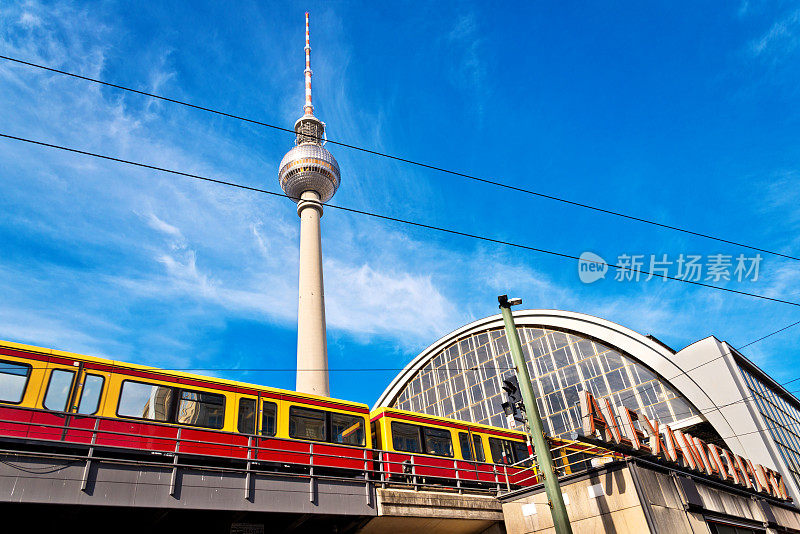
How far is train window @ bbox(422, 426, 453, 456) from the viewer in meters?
19.8

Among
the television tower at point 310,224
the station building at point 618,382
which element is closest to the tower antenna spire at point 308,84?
the television tower at point 310,224

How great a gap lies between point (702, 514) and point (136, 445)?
17157mm

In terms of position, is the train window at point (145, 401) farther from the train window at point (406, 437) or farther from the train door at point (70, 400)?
the train window at point (406, 437)

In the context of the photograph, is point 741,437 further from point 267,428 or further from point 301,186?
point 301,186

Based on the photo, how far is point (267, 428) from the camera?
55.3ft

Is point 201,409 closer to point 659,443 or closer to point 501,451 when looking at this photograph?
point 501,451

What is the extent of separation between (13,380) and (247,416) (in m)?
6.22

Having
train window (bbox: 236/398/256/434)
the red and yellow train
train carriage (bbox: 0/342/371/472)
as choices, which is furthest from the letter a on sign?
train window (bbox: 236/398/256/434)

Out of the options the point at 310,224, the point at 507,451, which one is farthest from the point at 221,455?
the point at 310,224

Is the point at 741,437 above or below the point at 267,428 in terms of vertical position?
above

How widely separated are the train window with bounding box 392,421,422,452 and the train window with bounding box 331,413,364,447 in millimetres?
1195

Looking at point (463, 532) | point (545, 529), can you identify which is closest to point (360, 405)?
point (463, 532)

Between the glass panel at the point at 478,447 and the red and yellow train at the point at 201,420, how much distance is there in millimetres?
43

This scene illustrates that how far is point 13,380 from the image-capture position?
13.8 metres
